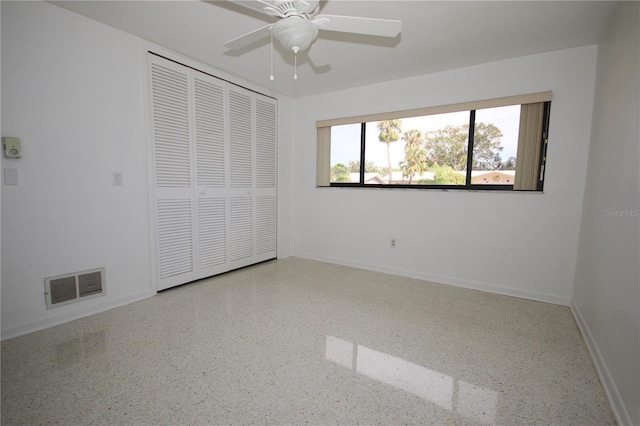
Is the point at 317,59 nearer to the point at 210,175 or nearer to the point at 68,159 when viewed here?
the point at 210,175

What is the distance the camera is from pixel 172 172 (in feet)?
9.58

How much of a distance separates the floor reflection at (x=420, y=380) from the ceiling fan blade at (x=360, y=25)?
6.97 ft

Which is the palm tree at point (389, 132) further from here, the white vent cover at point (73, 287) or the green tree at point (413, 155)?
the white vent cover at point (73, 287)

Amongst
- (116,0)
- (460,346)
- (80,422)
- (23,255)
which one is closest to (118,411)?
(80,422)

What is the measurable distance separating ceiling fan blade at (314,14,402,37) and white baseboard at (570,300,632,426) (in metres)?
2.34

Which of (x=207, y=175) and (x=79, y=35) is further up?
(x=79, y=35)

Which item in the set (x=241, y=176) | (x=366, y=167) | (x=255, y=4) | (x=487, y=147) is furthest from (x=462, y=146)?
(x=241, y=176)

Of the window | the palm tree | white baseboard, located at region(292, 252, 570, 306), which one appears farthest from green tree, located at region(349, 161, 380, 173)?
white baseboard, located at region(292, 252, 570, 306)

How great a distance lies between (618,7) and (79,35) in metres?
4.06

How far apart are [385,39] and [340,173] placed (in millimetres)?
1928

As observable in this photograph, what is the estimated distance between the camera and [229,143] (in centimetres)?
347

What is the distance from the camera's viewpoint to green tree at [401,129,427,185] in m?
3.47

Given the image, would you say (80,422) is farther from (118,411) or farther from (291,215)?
(291,215)

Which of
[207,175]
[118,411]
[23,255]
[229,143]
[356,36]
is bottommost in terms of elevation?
[118,411]
